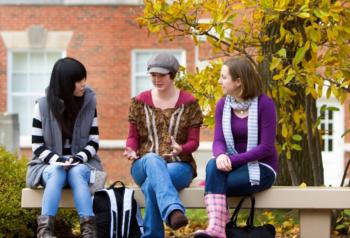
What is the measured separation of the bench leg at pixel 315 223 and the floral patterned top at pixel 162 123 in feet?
3.07

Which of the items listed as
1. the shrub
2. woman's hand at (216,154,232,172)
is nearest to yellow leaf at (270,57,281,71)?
woman's hand at (216,154,232,172)

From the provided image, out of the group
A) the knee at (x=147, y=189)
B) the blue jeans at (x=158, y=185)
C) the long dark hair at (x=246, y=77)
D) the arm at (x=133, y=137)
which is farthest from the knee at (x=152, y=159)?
the long dark hair at (x=246, y=77)

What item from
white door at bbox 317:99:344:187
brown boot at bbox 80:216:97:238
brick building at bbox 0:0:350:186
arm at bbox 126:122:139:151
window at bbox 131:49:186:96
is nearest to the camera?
brown boot at bbox 80:216:97:238

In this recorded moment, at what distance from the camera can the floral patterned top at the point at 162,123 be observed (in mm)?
6840

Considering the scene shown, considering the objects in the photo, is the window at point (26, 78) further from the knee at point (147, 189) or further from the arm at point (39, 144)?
the knee at point (147, 189)

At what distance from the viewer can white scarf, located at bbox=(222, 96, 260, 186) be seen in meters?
6.49

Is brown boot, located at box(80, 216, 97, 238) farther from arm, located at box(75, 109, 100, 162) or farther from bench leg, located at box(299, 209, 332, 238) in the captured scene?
bench leg, located at box(299, 209, 332, 238)

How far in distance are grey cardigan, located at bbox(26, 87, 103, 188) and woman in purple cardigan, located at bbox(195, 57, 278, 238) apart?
1.00 metres

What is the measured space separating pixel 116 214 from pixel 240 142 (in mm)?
Answer: 1052

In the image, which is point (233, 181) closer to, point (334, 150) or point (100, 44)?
point (334, 150)

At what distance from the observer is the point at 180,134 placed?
6.87m

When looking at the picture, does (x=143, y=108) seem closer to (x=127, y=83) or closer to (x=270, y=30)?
(x=270, y=30)

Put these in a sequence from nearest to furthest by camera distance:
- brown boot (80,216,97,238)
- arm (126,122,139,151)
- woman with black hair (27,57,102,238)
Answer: brown boot (80,216,97,238), woman with black hair (27,57,102,238), arm (126,122,139,151)

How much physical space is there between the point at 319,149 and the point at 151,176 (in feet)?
9.83
